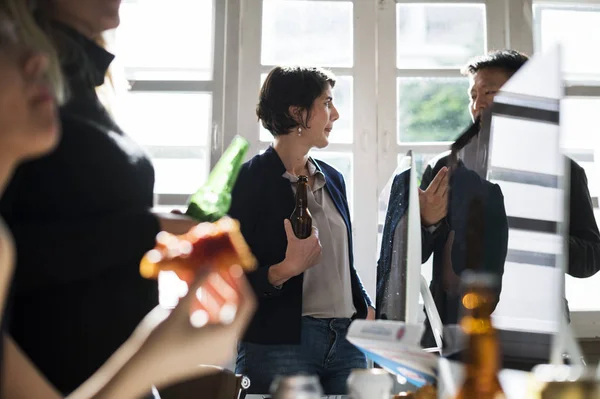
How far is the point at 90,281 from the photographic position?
78 cm

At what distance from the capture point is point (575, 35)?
Result: 2.45 metres

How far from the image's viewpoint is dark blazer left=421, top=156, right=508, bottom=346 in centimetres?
91

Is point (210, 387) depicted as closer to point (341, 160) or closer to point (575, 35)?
point (341, 160)

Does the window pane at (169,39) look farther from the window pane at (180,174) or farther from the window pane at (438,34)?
the window pane at (438,34)

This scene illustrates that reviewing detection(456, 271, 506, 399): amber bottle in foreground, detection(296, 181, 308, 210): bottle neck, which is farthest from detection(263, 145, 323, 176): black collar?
detection(456, 271, 506, 399): amber bottle in foreground

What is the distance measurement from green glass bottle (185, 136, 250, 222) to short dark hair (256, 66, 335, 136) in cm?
92

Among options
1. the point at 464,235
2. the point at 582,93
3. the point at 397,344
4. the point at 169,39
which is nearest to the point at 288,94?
the point at 169,39

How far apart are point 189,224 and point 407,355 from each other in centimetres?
31

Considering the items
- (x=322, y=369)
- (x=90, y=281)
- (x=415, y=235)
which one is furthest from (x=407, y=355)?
(x=322, y=369)

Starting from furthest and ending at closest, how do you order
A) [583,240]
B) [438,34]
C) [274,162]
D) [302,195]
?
[438,34]
[274,162]
[302,195]
[583,240]

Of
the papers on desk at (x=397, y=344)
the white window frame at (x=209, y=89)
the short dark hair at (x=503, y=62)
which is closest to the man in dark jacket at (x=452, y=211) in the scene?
the short dark hair at (x=503, y=62)

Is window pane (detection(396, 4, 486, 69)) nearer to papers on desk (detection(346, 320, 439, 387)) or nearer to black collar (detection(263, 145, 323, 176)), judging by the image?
black collar (detection(263, 145, 323, 176))

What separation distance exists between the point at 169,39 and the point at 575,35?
61.3 inches

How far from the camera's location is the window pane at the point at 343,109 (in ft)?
7.77
